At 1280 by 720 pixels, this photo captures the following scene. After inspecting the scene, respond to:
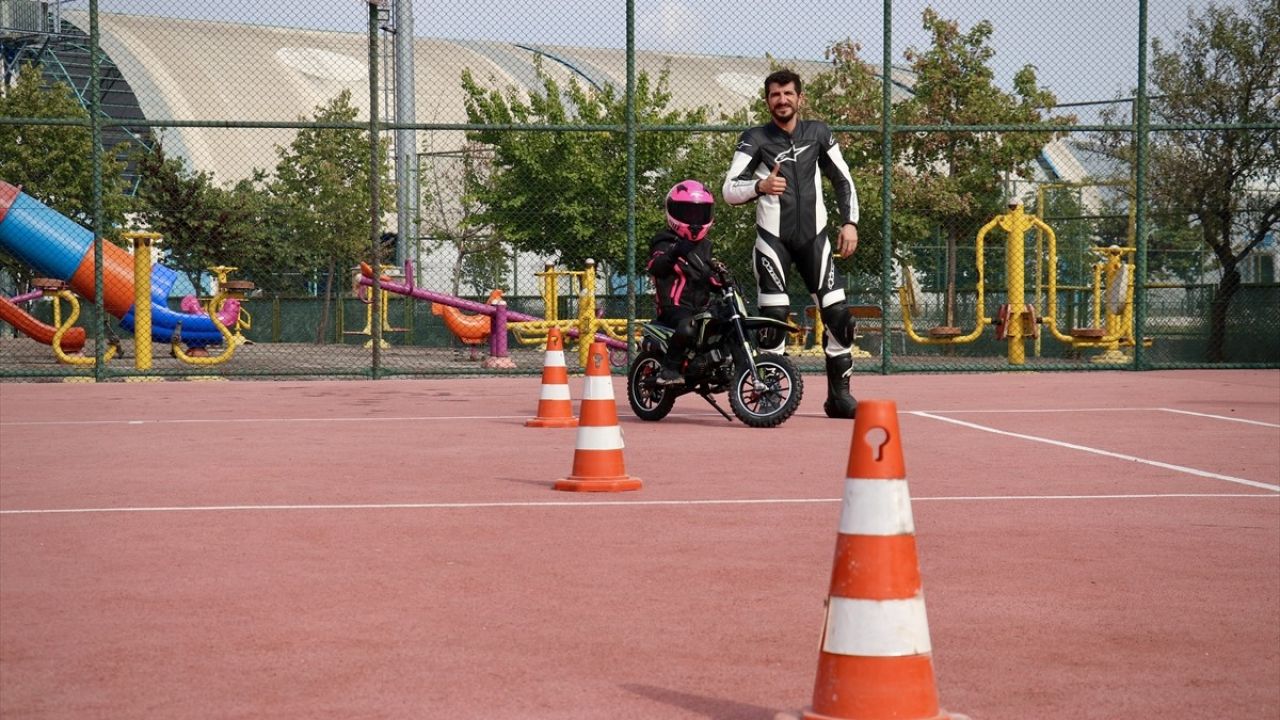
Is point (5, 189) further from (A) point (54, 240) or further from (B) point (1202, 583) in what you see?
(B) point (1202, 583)

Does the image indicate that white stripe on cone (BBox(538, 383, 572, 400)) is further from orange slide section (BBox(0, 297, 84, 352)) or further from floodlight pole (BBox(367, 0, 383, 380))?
orange slide section (BBox(0, 297, 84, 352))

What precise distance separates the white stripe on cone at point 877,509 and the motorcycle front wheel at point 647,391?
7662 mm

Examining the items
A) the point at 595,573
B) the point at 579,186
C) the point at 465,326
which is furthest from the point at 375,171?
the point at 579,186

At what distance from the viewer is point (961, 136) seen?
33.7m

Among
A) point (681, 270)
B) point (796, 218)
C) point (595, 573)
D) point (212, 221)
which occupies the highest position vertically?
point (212, 221)

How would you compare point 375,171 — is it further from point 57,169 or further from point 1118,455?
point 57,169

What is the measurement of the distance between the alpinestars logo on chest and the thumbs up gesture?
0.26 metres

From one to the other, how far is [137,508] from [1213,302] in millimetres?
18826

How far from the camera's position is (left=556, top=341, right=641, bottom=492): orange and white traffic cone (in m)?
7.57

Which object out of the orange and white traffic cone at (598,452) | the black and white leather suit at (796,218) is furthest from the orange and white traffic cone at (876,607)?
the black and white leather suit at (796,218)

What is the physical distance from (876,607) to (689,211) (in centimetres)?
857

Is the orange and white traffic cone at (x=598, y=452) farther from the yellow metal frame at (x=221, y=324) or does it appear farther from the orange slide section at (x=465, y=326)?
the orange slide section at (x=465, y=326)

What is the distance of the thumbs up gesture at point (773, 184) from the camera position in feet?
34.9

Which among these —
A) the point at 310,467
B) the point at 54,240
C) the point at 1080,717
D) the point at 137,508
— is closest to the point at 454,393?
the point at 310,467
